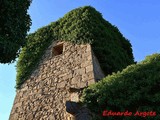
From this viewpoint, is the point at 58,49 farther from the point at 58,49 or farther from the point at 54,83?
the point at 54,83

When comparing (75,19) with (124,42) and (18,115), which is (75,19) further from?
(18,115)

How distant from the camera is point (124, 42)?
37.7ft

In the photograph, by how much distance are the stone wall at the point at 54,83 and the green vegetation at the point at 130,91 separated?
3.10 ft

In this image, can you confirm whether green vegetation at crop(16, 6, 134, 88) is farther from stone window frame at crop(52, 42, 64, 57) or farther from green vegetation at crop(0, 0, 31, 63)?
green vegetation at crop(0, 0, 31, 63)

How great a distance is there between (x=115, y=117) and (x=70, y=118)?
57.6 inches

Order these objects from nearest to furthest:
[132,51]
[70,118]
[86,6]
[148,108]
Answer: [148,108] < [70,118] < [86,6] < [132,51]

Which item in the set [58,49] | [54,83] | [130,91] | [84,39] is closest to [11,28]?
[54,83]

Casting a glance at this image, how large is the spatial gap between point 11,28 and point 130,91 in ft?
11.1

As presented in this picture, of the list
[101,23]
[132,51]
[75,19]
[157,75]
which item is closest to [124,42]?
[132,51]

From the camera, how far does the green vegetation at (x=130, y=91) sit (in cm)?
634

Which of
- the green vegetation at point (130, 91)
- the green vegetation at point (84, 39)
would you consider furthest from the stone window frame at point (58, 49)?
the green vegetation at point (130, 91)

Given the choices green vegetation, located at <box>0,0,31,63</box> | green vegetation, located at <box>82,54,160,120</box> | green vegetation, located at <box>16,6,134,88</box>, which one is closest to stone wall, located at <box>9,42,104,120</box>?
green vegetation, located at <box>16,6,134,88</box>

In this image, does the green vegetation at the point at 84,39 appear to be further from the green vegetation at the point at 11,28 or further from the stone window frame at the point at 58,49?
the green vegetation at the point at 11,28

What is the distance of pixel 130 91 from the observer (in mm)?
6582
